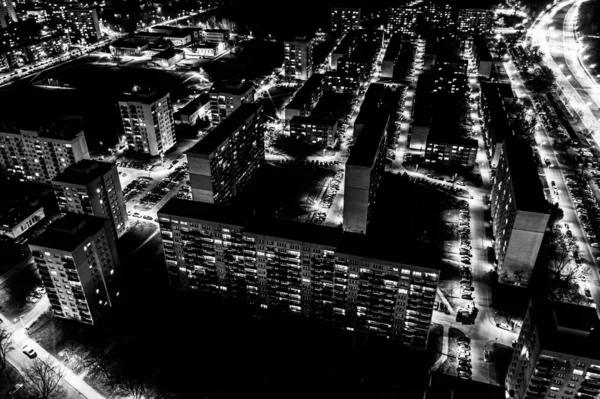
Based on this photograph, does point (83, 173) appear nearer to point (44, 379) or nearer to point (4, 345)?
point (4, 345)

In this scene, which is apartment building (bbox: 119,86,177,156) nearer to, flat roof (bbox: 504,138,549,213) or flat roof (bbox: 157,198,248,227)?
flat roof (bbox: 157,198,248,227)

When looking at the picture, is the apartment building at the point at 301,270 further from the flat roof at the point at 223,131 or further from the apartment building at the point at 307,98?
the apartment building at the point at 307,98

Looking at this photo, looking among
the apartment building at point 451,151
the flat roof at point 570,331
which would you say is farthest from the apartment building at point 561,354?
the apartment building at point 451,151

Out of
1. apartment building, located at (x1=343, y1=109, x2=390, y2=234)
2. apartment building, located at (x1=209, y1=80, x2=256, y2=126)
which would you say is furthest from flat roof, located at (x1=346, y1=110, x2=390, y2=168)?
apartment building, located at (x1=209, y1=80, x2=256, y2=126)

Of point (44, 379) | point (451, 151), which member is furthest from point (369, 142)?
point (44, 379)

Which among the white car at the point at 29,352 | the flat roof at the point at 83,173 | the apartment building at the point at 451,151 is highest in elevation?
Result: the flat roof at the point at 83,173

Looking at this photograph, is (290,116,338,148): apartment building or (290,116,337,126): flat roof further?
(290,116,337,126): flat roof

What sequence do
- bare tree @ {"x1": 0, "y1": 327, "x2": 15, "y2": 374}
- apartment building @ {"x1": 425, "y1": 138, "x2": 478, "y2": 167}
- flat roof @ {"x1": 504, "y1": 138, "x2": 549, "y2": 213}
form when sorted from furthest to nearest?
apartment building @ {"x1": 425, "y1": 138, "x2": 478, "y2": 167} < flat roof @ {"x1": 504, "y1": 138, "x2": 549, "y2": 213} < bare tree @ {"x1": 0, "y1": 327, "x2": 15, "y2": 374}
